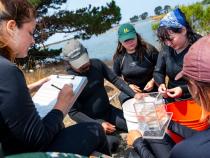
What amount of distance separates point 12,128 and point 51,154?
24 centimetres

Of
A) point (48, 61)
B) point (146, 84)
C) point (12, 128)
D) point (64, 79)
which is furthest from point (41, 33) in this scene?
point (12, 128)

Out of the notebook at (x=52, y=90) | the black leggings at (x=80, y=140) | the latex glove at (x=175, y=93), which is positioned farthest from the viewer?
the latex glove at (x=175, y=93)

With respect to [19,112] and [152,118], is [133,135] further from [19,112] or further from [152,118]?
[19,112]

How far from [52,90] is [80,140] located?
0.63 m

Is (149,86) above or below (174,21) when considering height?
below

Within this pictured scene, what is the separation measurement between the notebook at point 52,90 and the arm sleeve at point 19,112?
524mm

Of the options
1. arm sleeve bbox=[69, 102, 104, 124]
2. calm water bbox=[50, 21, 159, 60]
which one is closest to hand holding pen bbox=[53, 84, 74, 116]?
arm sleeve bbox=[69, 102, 104, 124]

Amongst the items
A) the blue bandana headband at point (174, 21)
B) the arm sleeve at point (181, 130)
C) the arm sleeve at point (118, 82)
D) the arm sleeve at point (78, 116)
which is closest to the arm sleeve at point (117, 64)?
the arm sleeve at point (118, 82)

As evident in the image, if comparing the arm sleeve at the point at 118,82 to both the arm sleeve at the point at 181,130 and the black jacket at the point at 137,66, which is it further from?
the arm sleeve at the point at 181,130

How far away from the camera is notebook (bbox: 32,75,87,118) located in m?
2.58

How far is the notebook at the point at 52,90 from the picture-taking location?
8.46ft

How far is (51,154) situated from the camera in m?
1.91

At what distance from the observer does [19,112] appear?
1.88 m

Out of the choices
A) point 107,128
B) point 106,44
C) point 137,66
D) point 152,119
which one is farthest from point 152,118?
point 106,44
